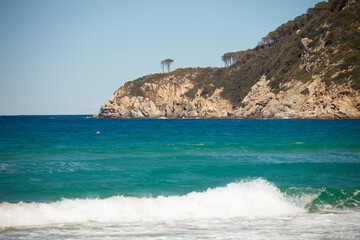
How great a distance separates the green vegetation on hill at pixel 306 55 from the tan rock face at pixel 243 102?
2.47 meters

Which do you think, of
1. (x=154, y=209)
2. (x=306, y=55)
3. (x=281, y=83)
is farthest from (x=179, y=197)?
(x=306, y=55)

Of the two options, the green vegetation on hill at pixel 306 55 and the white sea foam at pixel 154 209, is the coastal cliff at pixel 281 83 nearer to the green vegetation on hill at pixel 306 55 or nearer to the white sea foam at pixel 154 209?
the green vegetation on hill at pixel 306 55

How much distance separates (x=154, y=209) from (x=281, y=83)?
90375mm

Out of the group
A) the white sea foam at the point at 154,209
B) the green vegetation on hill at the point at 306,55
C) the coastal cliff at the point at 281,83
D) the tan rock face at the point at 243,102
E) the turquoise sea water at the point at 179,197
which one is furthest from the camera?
the green vegetation on hill at the point at 306,55

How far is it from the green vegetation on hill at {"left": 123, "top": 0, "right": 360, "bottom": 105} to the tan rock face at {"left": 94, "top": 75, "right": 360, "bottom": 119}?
247 centimetres

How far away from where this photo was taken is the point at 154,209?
31.4 ft

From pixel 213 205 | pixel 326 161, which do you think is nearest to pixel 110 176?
pixel 213 205

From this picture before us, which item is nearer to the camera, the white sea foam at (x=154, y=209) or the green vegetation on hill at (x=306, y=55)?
the white sea foam at (x=154, y=209)

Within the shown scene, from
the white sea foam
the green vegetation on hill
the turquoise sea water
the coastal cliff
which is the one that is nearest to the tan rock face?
the coastal cliff

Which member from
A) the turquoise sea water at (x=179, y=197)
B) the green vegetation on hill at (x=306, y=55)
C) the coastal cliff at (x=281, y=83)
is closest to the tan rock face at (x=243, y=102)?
the coastal cliff at (x=281, y=83)

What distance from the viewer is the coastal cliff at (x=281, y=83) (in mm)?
77500

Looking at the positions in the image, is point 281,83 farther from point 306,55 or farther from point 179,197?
point 179,197

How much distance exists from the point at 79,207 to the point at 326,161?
582 inches

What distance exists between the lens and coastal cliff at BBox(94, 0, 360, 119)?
77500mm
